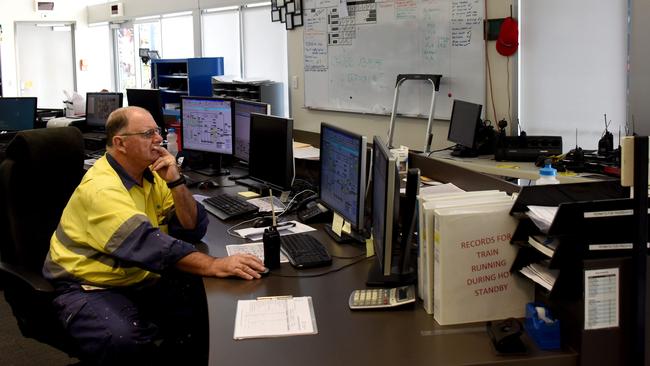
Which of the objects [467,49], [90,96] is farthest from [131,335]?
[90,96]

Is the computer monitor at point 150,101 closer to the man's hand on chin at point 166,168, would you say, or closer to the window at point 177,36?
the man's hand on chin at point 166,168

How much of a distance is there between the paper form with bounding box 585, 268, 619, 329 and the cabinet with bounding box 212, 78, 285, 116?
5.69 meters

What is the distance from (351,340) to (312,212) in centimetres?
132

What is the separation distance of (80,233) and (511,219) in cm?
149

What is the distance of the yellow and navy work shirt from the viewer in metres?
2.18

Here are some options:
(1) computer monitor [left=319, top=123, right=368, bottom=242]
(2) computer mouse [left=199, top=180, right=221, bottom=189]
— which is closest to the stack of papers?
(1) computer monitor [left=319, top=123, right=368, bottom=242]

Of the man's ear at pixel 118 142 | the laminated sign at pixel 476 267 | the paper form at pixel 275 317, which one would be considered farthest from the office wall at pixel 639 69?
the man's ear at pixel 118 142

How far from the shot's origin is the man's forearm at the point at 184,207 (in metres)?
2.61

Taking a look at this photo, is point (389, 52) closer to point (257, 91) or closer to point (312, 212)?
point (257, 91)

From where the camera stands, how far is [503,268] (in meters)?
1.70

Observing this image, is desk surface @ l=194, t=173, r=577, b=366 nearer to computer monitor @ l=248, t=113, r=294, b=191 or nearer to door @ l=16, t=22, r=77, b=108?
computer monitor @ l=248, t=113, r=294, b=191

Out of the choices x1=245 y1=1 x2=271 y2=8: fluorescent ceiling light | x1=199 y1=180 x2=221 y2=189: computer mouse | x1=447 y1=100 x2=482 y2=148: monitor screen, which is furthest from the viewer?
x1=245 y1=1 x2=271 y2=8: fluorescent ceiling light

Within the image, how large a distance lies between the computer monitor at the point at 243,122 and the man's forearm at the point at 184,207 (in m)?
1.03

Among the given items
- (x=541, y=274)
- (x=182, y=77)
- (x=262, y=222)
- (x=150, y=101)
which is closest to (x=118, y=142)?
(x=262, y=222)
